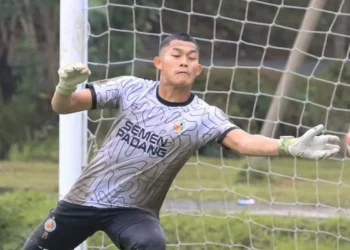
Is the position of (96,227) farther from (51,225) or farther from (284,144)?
(284,144)

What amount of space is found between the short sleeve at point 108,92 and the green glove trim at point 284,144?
94 centimetres

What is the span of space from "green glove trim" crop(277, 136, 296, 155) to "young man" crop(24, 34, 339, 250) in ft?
1.08

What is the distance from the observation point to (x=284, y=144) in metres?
4.20

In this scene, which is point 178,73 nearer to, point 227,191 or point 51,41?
point 227,191

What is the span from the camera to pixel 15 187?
11305mm

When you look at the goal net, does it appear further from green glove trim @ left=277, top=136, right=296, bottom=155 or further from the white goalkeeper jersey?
green glove trim @ left=277, top=136, right=296, bottom=155

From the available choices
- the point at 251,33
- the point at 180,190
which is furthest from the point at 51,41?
the point at 180,190

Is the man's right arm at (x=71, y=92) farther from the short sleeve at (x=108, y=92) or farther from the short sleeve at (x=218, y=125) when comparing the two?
the short sleeve at (x=218, y=125)

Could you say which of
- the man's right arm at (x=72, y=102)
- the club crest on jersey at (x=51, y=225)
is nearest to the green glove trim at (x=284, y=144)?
the man's right arm at (x=72, y=102)

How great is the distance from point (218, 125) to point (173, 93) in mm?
275

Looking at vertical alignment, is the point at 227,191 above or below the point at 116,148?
below

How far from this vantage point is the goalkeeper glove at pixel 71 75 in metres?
4.34

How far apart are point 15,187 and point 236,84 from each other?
118 inches

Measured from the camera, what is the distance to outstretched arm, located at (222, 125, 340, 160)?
4.06 metres
